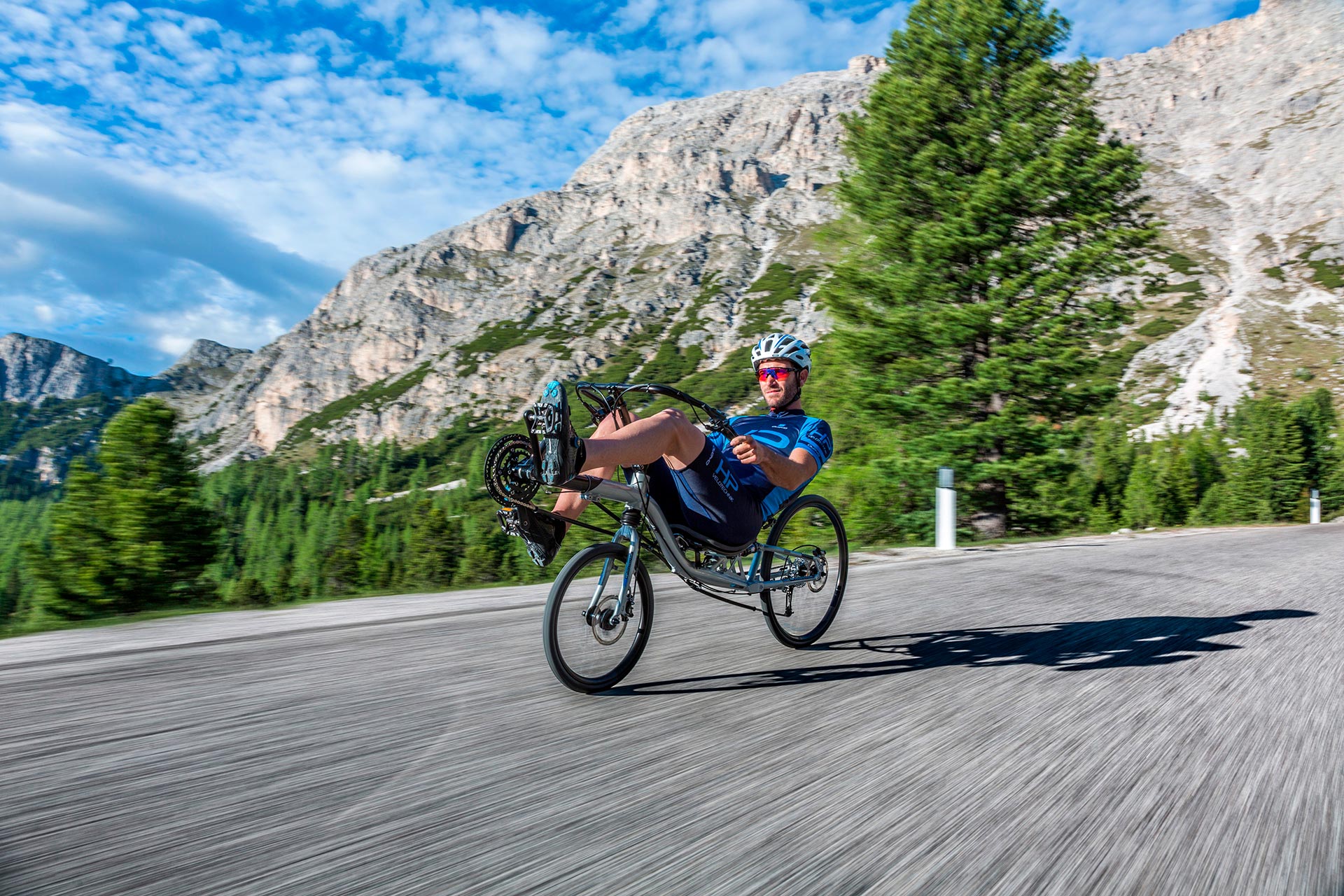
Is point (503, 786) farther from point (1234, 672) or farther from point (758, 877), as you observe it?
point (1234, 672)

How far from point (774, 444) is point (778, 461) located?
0.63ft

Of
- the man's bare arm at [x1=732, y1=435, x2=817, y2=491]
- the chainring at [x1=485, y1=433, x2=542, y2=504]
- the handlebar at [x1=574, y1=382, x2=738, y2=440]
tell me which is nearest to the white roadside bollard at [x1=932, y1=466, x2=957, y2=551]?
the man's bare arm at [x1=732, y1=435, x2=817, y2=491]

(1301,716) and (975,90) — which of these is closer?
(1301,716)

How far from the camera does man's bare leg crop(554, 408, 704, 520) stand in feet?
10.4

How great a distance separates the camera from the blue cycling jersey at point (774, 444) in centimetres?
391

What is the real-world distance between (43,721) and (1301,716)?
16.1 feet

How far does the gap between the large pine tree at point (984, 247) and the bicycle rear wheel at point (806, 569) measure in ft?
35.4

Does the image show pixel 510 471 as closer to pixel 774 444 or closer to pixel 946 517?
pixel 774 444

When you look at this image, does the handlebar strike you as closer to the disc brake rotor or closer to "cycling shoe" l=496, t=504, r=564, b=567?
"cycling shoe" l=496, t=504, r=564, b=567

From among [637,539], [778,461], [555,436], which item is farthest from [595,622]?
[778,461]

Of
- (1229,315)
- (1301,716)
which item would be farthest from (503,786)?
(1229,315)

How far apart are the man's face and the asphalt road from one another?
1372mm

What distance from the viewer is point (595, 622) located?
3273 mm

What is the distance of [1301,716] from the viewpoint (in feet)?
10.3
